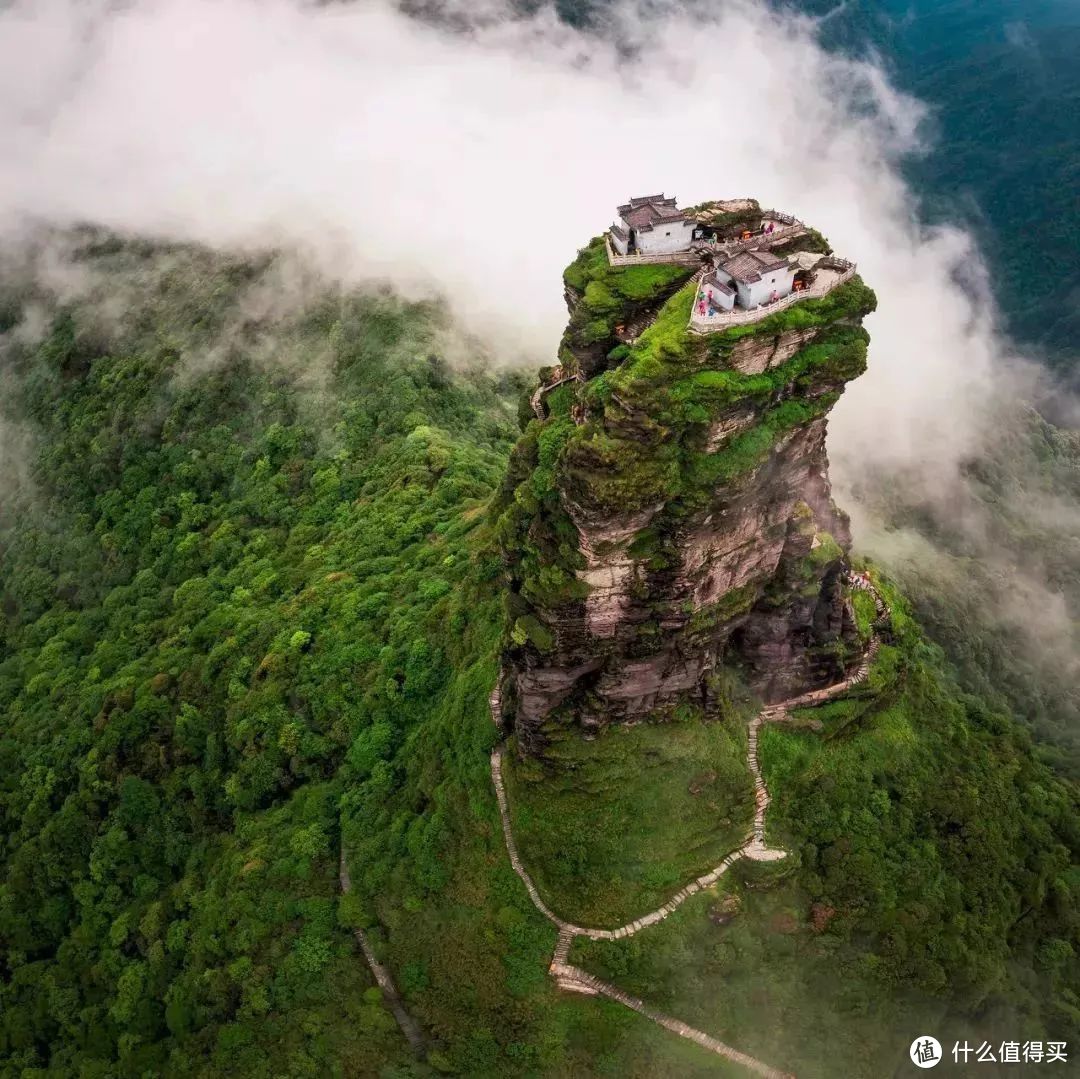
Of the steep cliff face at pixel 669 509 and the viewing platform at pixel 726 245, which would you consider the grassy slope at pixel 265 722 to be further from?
the viewing platform at pixel 726 245

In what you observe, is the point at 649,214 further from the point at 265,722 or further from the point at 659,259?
the point at 265,722

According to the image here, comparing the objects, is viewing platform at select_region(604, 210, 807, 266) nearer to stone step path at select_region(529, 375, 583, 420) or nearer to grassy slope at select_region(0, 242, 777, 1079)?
stone step path at select_region(529, 375, 583, 420)

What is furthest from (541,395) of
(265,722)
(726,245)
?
(265,722)

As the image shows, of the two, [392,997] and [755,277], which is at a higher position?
[755,277]

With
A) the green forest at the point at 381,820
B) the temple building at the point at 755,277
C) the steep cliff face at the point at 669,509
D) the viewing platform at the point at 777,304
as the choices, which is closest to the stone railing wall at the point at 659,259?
the steep cliff face at the point at 669,509

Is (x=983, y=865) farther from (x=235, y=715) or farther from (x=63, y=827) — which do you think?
(x=63, y=827)
